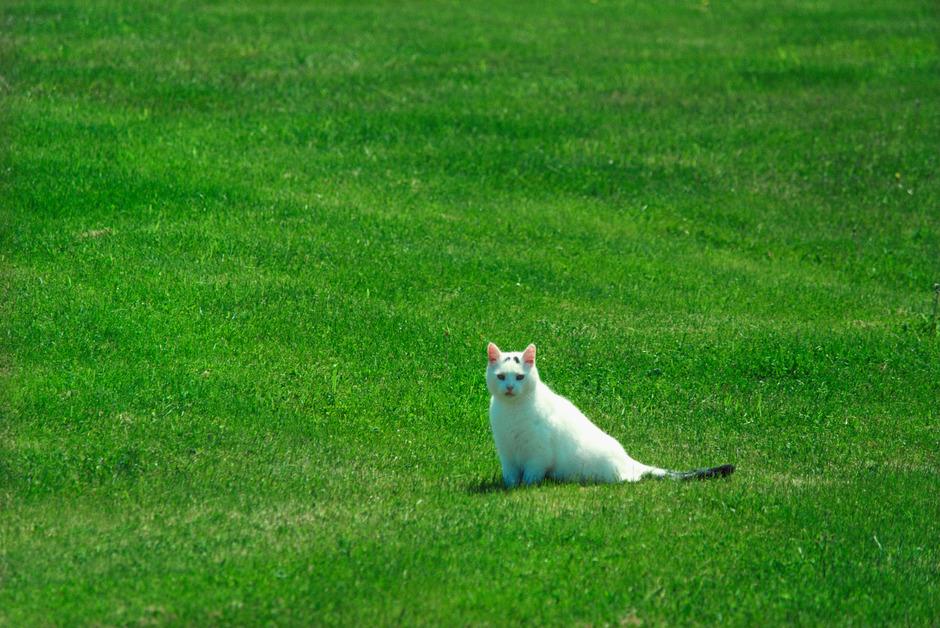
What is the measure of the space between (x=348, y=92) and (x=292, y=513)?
1780cm

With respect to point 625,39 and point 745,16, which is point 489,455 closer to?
point 625,39

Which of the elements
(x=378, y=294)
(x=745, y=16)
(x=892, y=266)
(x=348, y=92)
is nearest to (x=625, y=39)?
(x=745, y=16)

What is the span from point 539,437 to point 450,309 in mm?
6292

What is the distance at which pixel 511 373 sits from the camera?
11.4 m

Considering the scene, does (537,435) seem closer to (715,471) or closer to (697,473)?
(697,473)

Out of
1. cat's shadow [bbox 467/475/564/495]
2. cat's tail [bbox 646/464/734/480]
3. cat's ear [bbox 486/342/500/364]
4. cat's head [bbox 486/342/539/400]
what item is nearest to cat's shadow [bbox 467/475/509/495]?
cat's shadow [bbox 467/475/564/495]

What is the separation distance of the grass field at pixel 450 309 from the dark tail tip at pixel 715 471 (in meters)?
0.25

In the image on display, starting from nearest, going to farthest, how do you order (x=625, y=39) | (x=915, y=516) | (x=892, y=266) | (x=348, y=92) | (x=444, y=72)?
1. (x=915, y=516)
2. (x=892, y=266)
3. (x=348, y=92)
4. (x=444, y=72)
5. (x=625, y=39)

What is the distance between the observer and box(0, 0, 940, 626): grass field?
385 inches

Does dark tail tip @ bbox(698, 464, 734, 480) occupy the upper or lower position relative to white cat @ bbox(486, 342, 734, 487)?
lower

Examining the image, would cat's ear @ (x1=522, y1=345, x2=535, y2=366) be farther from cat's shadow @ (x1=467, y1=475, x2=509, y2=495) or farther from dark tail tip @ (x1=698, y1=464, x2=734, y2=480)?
dark tail tip @ (x1=698, y1=464, x2=734, y2=480)

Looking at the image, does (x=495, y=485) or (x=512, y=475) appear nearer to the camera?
(x=512, y=475)

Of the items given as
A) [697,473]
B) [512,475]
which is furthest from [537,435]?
[697,473]

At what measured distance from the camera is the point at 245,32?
30.9m
